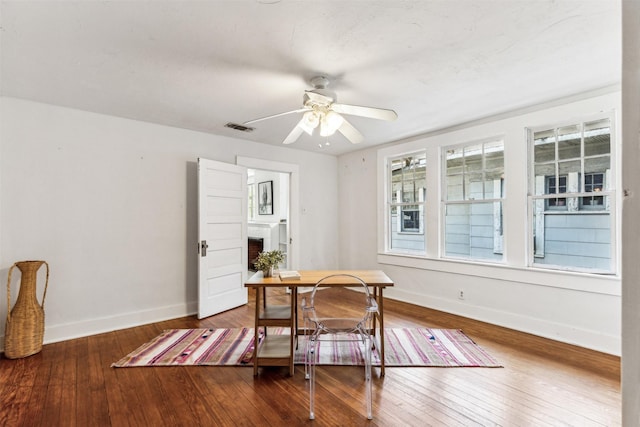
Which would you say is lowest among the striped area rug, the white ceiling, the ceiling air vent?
the striped area rug

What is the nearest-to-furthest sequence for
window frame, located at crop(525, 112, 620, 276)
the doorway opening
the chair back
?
the chair back, window frame, located at crop(525, 112, 620, 276), the doorway opening

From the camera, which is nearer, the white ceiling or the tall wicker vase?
the white ceiling

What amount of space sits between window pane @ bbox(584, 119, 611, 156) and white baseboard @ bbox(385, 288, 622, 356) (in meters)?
1.73

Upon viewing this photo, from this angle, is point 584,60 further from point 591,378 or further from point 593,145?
point 591,378

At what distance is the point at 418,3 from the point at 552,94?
2.18 metres

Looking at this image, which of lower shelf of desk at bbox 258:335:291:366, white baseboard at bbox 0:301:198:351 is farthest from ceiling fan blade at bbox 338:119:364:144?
white baseboard at bbox 0:301:198:351

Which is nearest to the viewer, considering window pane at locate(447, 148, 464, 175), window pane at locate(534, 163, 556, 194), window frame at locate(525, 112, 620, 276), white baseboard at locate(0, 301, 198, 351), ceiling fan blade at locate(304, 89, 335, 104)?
ceiling fan blade at locate(304, 89, 335, 104)

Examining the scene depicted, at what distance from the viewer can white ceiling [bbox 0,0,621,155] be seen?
5.74 feet

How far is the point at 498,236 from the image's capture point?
12.0 feet

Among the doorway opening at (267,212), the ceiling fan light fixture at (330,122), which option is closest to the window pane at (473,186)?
the ceiling fan light fixture at (330,122)

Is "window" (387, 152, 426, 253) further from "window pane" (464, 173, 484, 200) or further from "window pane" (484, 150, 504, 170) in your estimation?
"window pane" (484, 150, 504, 170)

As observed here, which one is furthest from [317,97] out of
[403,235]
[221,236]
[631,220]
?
[403,235]

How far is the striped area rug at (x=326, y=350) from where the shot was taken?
2619 millimetres

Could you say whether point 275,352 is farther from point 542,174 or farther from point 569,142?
point 569,142
